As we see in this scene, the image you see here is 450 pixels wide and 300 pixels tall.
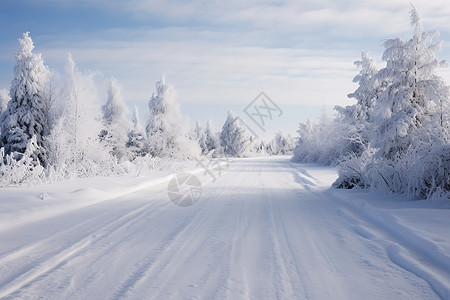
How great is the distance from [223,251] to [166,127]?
28518mm

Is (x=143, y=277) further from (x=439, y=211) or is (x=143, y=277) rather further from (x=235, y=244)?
(x=439, y=211)

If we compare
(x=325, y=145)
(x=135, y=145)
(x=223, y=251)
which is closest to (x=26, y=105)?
(x=135, y=145)

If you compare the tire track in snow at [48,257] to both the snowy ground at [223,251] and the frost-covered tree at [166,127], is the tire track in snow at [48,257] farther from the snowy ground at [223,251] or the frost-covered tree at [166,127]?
the frost-covered tree at [166,127]

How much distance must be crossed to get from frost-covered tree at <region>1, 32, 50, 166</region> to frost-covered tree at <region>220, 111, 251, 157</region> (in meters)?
52.6

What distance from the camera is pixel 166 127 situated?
3198cm

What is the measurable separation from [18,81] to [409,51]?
75.4ft

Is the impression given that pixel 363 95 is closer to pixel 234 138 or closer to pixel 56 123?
pixel 56 123

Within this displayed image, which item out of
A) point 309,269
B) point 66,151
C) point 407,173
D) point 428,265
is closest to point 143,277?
point 309,269

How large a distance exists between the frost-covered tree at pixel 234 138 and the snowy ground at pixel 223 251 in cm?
6375

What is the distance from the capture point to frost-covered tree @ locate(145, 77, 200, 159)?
104 feet

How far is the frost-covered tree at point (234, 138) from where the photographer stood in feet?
236

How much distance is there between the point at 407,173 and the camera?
29.0 feet

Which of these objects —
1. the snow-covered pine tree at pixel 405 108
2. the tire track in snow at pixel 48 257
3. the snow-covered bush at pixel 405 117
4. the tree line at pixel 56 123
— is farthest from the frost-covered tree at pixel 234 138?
the tire track in snow at pixel 48 257

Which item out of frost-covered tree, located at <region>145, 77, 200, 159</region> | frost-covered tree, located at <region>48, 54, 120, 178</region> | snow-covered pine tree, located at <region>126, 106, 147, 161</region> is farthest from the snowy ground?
snow-covered pine tree, located at <region>126, 106, 147, 161</region>
